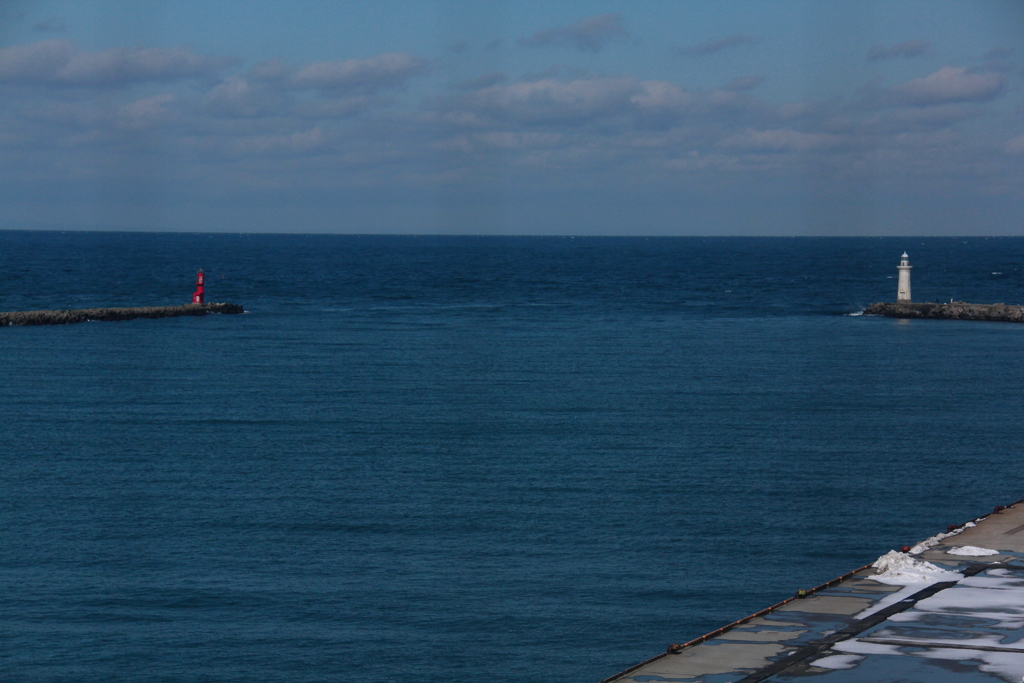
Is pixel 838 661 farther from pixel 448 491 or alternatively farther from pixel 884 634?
pixel 448 491

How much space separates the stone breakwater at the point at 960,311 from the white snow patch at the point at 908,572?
90.6 metres

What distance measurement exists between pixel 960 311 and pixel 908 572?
92937mm

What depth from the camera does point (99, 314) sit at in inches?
4254

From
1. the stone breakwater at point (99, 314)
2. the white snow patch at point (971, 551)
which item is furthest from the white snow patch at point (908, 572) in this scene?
the stone breakwater at point (99, 314)

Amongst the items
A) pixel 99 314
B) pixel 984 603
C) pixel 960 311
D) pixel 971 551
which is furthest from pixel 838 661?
pixel 960 311

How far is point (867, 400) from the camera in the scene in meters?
64.2

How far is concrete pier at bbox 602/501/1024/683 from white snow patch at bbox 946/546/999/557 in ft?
0.11

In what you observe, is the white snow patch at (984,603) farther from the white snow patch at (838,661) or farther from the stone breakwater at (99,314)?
the stone breakwater at (99,314)

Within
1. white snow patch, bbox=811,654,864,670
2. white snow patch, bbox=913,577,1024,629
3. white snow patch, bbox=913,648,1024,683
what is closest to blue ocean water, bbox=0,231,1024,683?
white snow patch, bbox=913,577,1024,629

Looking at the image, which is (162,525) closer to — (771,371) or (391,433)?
(391,433)

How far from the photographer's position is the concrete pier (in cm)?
2158

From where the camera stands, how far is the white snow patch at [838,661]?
2175 centimetres

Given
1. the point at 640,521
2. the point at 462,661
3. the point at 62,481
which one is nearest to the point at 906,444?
the point at 640,521

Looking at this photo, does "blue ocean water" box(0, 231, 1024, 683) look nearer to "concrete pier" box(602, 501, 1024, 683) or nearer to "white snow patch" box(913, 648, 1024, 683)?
"concrete pier" box(602, 501, 1024, 683)
